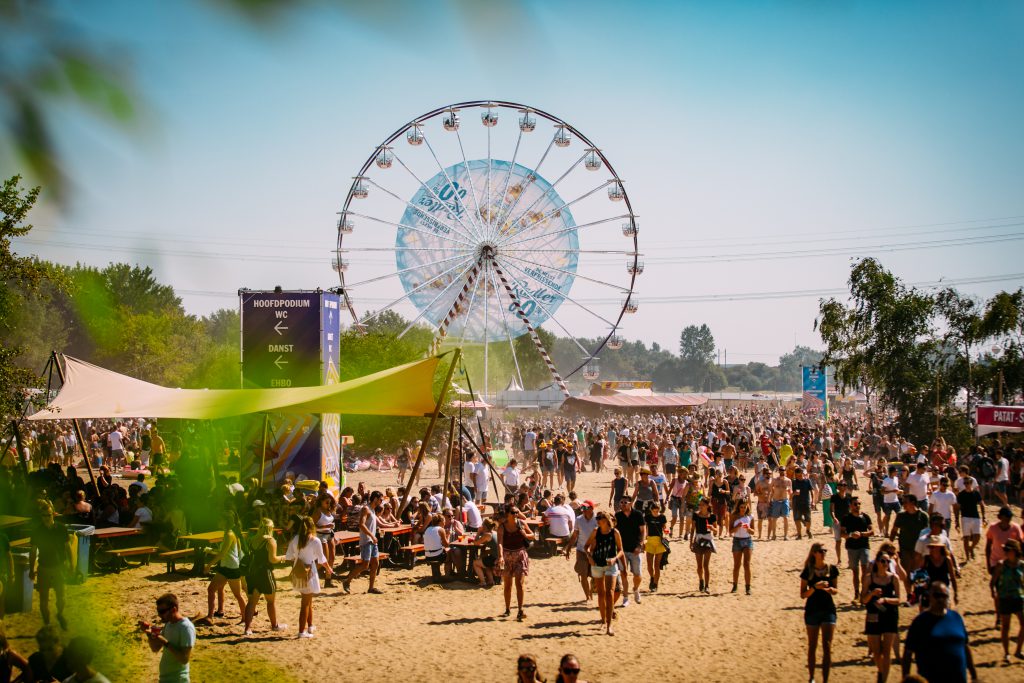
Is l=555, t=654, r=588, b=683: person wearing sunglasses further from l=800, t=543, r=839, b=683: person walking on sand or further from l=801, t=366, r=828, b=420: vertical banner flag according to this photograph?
l=801, t=366, r=828, b=420: vertical banner flag

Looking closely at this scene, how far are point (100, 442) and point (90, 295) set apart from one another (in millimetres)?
36667

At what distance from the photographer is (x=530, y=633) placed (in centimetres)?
1090

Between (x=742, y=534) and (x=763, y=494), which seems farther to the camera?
(x=763, y=494)

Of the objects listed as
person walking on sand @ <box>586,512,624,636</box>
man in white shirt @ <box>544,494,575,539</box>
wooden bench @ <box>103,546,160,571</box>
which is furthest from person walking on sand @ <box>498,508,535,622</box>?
wooden bench @ <box>103,546,160,571</box>

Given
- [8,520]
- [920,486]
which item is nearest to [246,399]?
[8,520]

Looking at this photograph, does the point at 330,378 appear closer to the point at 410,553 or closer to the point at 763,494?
the point at 410,553

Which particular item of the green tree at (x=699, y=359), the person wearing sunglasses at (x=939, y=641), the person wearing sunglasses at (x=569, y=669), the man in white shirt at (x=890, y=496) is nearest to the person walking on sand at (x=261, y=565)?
the person wearing sunglasses at (x=569, y=669)

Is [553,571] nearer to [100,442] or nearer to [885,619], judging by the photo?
[885,619]

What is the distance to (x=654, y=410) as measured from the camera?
73062 millimetres

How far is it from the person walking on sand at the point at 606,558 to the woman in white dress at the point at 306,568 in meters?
3.16

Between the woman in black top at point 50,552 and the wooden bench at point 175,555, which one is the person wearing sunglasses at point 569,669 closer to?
the woman in black top at point 50,552

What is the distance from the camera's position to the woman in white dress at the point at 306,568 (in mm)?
10297

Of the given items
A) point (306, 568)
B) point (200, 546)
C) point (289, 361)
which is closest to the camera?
point (306, 568)

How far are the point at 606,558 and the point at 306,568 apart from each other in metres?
3.41
